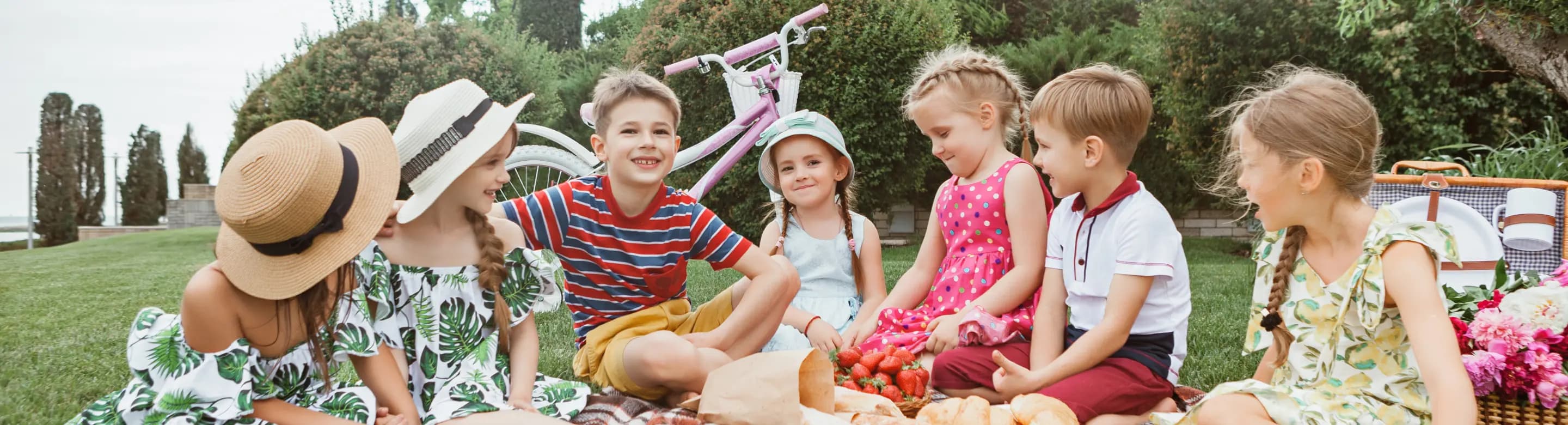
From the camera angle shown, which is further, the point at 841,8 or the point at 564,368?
the point at 841,8

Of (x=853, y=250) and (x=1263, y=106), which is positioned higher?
(x=1263, y=106)

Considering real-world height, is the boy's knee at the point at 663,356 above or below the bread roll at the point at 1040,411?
above

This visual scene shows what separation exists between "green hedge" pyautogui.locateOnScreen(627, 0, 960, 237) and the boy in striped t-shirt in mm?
6772

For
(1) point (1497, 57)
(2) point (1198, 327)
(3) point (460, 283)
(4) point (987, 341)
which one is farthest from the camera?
(1) point (1497, 57)

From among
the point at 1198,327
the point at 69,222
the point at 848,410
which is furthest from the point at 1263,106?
the point at 69,222

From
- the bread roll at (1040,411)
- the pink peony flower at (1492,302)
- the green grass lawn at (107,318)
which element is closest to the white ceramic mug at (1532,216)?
the green grass lawn at (107,318)

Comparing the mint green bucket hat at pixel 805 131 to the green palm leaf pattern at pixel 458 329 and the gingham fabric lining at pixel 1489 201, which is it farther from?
the gingham fabric lining at pixel 1489 201

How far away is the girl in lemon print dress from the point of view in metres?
1.93

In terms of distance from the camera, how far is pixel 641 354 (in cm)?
274

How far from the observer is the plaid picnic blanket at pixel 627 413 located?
254 centimetres

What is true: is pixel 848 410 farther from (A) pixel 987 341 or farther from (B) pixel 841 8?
(B) pixel 841 8

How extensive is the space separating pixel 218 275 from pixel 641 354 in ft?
3.84

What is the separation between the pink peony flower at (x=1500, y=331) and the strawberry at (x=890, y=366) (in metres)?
1.41

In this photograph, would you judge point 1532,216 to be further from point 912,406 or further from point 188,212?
point 188,212
